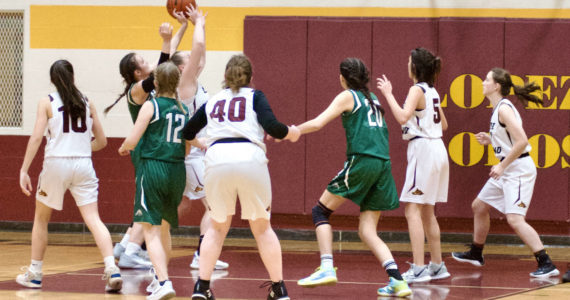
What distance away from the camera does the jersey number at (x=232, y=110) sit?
5.42 meters

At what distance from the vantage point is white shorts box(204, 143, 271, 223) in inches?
209

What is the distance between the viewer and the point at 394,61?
10320 millimetres

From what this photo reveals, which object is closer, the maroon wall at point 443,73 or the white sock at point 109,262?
the white sock at point 109,262

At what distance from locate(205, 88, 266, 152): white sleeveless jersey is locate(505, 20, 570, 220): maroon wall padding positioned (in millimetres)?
5500

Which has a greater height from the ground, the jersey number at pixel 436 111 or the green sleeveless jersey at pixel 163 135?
the jersey number at pixel 436 111

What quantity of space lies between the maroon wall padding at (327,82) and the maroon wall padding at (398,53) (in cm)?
13

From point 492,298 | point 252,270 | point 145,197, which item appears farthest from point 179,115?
point 492,298

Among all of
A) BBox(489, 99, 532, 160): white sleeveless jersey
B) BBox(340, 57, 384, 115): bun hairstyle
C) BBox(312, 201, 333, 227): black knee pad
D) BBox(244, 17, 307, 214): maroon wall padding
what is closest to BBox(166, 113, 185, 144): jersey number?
BBox(312, 201, 333, 227): black knee pad

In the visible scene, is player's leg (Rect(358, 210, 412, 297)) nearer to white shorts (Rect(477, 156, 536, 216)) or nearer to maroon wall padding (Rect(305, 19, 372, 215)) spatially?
white shorts (Rect(477, 156, 536, 216))

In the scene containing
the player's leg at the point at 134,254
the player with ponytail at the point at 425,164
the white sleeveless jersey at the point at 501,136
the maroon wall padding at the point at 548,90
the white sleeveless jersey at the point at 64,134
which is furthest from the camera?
the maroon wall padding at the point at 548,90

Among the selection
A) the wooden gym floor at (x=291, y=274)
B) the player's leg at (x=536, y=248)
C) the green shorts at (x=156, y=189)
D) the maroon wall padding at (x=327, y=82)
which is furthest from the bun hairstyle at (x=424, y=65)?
the maroon wall padding at (x=327, y=82)

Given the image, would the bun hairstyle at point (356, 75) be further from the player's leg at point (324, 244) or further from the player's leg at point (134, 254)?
the player's leg at point (134, 254)

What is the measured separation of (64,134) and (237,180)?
A: 177 cm

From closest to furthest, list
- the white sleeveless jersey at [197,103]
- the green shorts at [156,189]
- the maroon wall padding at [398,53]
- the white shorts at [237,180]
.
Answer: the white shorts at [237,180]
the green shorts at [156,189]
the white sleeveless jersey at [197,103]
the maroon wall padding at [398,53]
